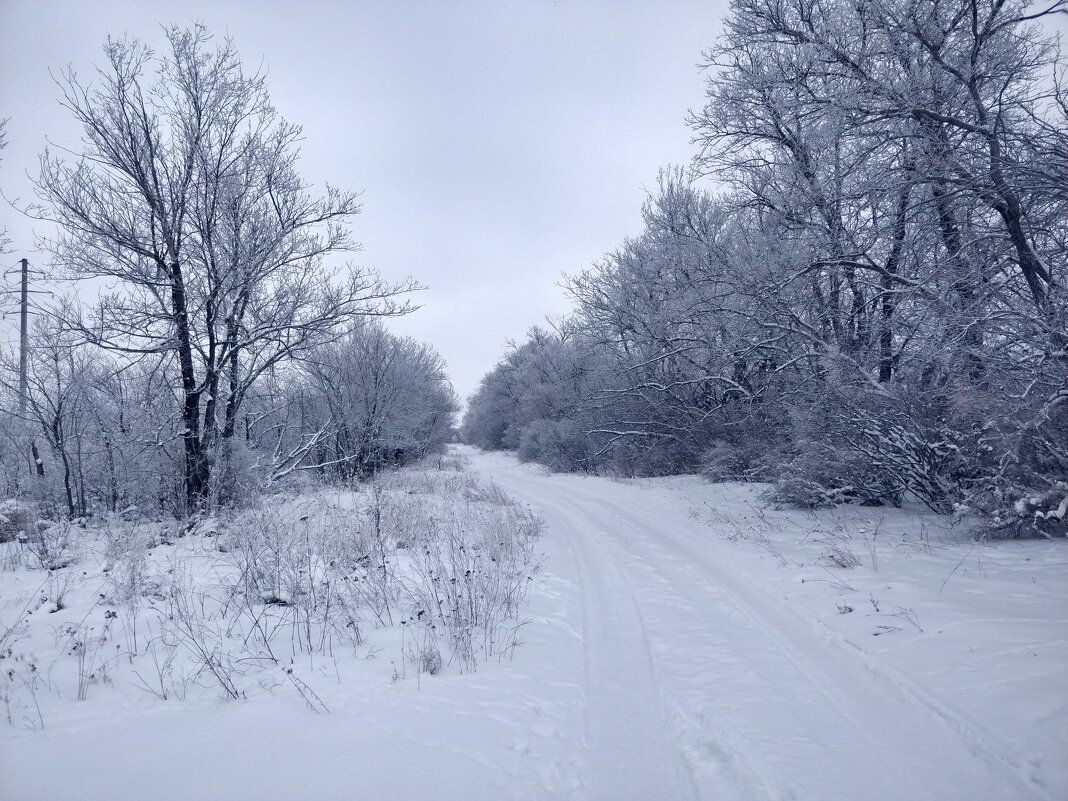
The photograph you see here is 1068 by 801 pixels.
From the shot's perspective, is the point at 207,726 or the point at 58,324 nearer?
the point at 207,726

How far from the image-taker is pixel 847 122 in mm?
8648

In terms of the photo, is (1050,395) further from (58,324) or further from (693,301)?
(58,324)

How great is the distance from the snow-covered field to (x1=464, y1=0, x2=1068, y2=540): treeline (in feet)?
5.69

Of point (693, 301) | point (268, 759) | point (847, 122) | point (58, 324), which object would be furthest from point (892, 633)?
point (58, 324)

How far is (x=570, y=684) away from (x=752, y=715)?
1.32 metres

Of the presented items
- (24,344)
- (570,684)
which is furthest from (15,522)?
(570,684)

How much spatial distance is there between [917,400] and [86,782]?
1049 cm

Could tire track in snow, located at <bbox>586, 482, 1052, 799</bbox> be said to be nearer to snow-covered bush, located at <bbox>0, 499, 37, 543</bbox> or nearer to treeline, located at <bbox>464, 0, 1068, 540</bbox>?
treeline, located at <bbox>464, 0, 1068, 540</bbox>

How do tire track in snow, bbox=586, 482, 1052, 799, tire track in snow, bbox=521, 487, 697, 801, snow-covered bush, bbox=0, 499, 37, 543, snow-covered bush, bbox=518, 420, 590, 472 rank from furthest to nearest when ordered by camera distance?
snow-covered bush, bbox=518, 420, 590, 472 → snow-covered bush, bbox=0, 499, 37, 543 → tire track in snow, bbox=521, 487, 697, 801 → tire track in snow, bbox=586, 482, 1052, 799

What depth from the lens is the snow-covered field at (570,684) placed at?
9.05 feet

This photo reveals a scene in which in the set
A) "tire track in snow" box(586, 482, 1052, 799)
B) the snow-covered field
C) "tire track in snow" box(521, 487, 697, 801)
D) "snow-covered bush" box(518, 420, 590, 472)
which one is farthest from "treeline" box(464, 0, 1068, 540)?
"snow-covered bush" box(518, 420, 590, 472)

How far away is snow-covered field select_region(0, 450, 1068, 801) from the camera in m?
2.76

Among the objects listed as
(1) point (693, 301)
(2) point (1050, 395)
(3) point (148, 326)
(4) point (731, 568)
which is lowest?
(4) point (731, 568)

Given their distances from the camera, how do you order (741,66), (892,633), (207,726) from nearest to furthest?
(207,726), (892,633), (741,66)
